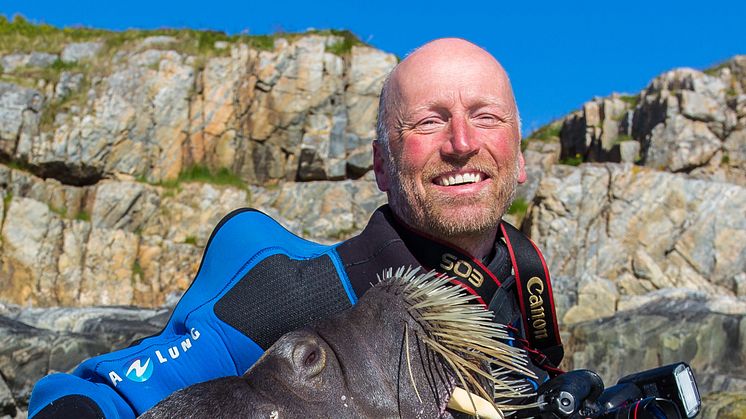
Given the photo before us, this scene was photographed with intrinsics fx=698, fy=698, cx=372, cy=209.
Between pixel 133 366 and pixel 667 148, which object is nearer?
pixel 133 366

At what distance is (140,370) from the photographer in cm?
179

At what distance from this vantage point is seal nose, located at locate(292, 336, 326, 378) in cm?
140

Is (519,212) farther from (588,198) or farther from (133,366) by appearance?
(133,366)

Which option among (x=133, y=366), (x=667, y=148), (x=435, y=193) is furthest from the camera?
(x=667, y=148)

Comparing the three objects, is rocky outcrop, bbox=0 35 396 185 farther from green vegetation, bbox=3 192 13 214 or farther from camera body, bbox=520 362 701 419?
camera body, bbox=520 362 701 419

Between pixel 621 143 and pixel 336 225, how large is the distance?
8564 mm

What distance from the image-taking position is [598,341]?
1070 centimetres

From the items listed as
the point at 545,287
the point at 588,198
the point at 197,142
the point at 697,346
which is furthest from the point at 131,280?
the point at 545,287

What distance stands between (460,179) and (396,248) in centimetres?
30

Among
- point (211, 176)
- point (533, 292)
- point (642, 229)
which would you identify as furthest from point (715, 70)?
point (533, 292)

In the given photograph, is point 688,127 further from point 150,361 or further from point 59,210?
point 150,361

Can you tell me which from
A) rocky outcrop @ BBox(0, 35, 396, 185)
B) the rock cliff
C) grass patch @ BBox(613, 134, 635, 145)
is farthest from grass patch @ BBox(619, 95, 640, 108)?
rocky outcrop @ BBox(0, 35, 396, 185)

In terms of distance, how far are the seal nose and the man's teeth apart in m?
0.89

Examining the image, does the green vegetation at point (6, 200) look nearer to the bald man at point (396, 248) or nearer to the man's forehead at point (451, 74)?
the bald man at point (396, 248)
